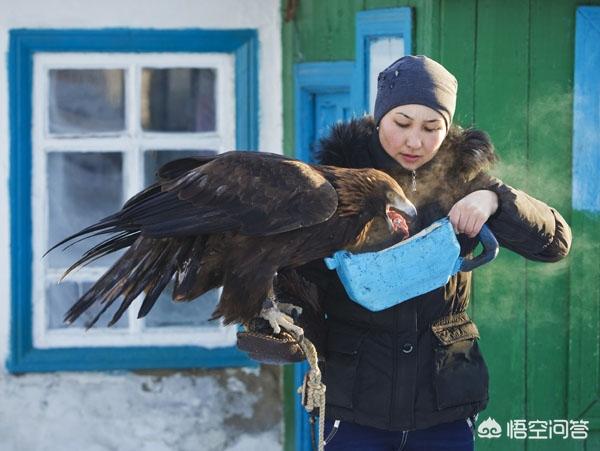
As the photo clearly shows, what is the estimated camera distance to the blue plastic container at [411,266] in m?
3.94

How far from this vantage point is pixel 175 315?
6809 millimetres

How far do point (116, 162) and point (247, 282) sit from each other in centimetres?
273

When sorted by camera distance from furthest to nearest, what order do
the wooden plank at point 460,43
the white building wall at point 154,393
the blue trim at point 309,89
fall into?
the white building wall at point 154,393 < the blue trim at point 309,89 < the wooden plank at point 460,43

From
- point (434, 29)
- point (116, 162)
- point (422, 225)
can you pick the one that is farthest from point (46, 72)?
point (422, 225)

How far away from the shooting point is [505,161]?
18.0ft

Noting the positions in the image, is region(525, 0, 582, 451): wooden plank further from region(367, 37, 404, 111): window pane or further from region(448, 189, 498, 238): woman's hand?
region(448, 189, 498, 238): woman's hand

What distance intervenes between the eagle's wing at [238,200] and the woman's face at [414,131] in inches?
9.2

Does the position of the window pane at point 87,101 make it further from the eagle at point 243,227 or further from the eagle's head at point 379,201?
the eagle's head at point 379,201

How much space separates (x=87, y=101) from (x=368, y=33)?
1.66 m

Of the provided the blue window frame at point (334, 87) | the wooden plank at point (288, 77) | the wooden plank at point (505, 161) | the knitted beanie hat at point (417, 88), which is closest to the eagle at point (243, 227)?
the knitted beanie hat at point (417, 88)

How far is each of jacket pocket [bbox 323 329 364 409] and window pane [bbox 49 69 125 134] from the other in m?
2.89

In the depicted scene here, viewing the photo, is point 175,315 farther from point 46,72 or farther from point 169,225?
point 169,225

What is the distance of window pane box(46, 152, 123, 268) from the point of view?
265 inches

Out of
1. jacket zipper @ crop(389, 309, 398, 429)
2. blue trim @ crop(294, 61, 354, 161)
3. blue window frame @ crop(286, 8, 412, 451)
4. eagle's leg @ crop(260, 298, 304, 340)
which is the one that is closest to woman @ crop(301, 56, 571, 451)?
Result: jacket zipper @ crop(389, 309, 398, 429)
